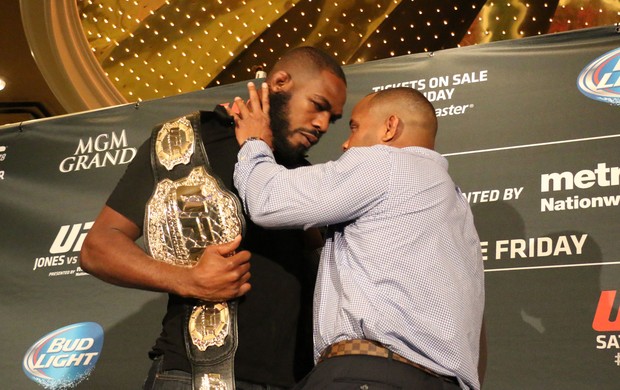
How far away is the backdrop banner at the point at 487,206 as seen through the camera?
247cm

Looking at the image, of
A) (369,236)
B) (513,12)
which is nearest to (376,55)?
(513,12)

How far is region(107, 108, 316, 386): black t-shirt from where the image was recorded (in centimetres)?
188

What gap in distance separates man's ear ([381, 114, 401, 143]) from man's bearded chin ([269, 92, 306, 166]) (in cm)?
32

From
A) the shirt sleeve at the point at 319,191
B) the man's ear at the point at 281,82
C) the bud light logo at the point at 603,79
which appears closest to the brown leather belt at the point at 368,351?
the shirt sleeve at the point at 319,191

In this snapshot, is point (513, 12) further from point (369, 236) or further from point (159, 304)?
point (369, 236)

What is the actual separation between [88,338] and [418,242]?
174 cm

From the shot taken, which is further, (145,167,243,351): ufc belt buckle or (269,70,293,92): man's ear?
(269,70,293,92): man's ear

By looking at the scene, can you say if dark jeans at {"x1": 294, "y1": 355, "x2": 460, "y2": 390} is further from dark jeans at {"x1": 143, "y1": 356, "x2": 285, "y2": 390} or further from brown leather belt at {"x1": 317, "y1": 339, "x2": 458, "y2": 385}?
dark jeans at {"x1": 143, "y1": 356, "x2": 285, "y2": 390}

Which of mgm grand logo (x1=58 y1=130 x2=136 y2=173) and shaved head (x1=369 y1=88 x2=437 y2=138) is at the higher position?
mgm grand logo (x1=58 y1=130 x2=136 y2=173)

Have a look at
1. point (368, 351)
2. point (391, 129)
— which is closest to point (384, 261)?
point (368, 351)

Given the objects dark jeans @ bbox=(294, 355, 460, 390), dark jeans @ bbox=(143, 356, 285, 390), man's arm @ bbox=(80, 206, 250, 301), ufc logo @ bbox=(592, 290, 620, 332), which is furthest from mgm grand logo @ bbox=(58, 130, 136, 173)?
dark jeans @ bbox=(294, 355, 460, 390)

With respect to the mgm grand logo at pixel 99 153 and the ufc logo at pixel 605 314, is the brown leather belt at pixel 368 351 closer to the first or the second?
the ufc logo at pixel 605 314

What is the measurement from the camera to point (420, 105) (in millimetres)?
1912

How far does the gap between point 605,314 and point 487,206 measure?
19.5 inches
